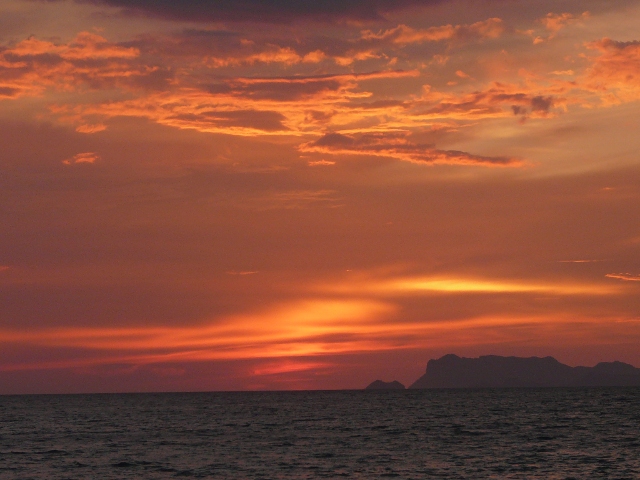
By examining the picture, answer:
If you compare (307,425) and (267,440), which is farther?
(307,425)

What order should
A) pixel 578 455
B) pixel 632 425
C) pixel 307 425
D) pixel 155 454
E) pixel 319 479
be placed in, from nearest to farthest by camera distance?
pixel 319 479
pixel 578 455
pixel 155 454
pixel 632 425
pixel 307 425

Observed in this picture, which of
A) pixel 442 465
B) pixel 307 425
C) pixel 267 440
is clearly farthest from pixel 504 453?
pixel 307 425

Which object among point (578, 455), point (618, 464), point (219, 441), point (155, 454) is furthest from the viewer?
point (219, 441)

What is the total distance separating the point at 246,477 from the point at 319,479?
18.8ft

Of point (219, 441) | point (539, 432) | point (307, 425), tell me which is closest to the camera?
point (219, 441)

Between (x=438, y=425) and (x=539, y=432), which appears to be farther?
(x=438, y=425)

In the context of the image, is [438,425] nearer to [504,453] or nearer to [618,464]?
[504,453]

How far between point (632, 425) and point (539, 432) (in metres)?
20.8

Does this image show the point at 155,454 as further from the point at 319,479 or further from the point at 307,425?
the point at 307,425

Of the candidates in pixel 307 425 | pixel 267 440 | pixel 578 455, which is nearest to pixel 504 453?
pixel 578 455

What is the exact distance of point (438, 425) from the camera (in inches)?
4424

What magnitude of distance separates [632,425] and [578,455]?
45.1m

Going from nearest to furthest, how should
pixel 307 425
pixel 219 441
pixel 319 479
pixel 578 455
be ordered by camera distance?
1. pixel 319 479
2. pixel 578 455
3. pixel 219 441
4. pixel 307 425

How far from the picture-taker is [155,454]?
74.6 m
